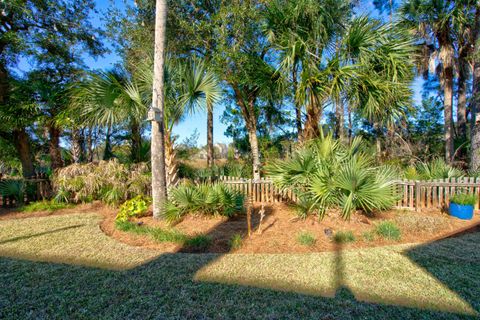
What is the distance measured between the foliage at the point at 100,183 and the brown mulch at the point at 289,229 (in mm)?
1275

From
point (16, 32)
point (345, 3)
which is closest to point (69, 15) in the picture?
point (16, 32)

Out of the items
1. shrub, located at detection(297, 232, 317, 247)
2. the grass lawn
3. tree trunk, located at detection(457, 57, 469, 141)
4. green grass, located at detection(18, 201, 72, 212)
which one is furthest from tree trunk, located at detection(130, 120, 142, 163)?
tree trunk, located at detection(457, 57, 469, 141)

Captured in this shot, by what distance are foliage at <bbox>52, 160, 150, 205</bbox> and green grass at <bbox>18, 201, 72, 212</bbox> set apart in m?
0.20

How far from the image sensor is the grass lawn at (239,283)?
2270mm

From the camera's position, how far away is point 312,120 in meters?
6.08

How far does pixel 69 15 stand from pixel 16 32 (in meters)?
1.94

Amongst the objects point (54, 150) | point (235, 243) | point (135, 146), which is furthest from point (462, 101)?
point (54, 150)

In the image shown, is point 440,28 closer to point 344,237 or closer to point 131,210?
point 344,237

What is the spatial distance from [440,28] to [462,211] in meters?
9.08

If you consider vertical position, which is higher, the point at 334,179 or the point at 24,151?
the point at 24,151

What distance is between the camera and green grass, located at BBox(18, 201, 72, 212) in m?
6.91

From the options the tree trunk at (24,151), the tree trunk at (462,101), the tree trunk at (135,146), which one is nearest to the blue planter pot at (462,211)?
the tree trunk at (135,146)

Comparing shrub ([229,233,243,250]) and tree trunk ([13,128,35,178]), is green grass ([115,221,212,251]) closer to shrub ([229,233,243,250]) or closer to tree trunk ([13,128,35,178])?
shrub ([229,233,243,250])

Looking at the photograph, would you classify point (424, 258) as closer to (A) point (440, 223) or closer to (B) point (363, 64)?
(A) point (440, 223)
